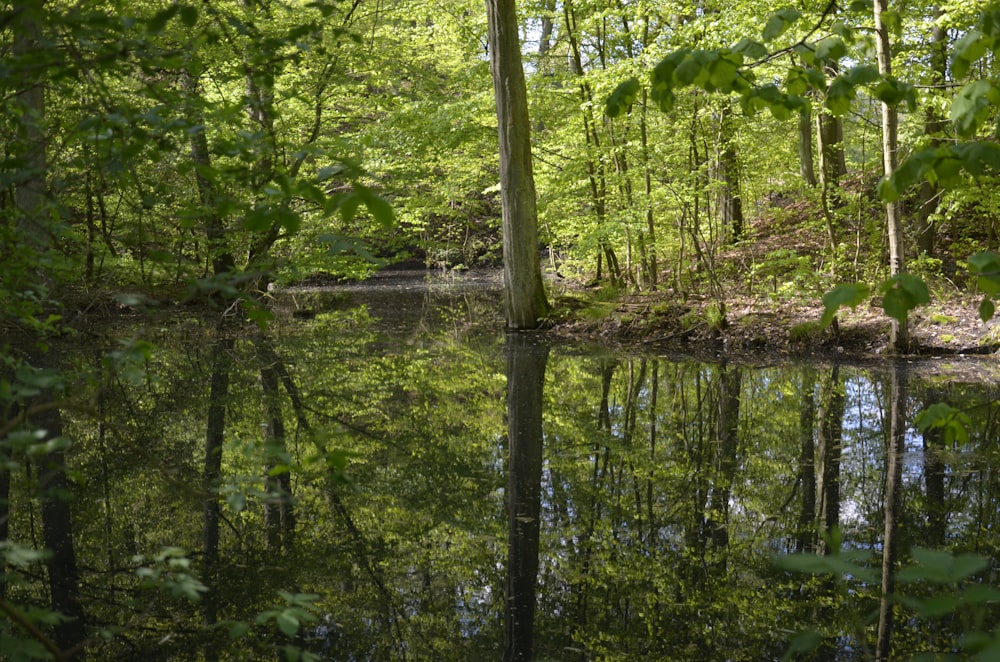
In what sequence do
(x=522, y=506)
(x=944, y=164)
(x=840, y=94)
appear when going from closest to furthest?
(x=944, y=164) → (x=840, y=94) → (x=522, y=506)

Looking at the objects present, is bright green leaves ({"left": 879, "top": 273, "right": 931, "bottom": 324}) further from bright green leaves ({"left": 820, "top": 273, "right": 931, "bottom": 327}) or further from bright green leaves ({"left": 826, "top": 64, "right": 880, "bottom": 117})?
bright green leaves ({"left": 826, "top": 64, "right": 880, "bottom": 117})

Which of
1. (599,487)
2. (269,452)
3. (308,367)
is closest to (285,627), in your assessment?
(269,452)

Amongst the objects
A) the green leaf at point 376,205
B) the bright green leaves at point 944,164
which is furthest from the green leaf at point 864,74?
the green leaf at point 376,205

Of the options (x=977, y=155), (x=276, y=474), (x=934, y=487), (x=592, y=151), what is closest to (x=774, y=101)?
(x=977, y=155)

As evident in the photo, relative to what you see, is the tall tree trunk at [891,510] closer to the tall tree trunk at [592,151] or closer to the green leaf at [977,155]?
the green leaf at [977,155]

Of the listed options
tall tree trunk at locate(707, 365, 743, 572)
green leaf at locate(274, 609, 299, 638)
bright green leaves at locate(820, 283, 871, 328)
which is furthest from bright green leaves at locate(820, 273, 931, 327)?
tall tree trunk at locate(707, 365, 743, 572)

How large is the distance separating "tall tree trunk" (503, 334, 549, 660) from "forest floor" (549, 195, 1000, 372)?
3.02 m

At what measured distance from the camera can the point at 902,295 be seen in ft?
5.63

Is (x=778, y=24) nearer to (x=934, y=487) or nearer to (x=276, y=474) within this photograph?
(x=276, y=474)

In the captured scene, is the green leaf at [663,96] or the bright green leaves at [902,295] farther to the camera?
the green leaf at [663,96]

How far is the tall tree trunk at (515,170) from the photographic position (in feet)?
37.7

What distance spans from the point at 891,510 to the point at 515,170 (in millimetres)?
8513

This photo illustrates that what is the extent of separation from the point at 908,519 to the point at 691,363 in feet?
17.6

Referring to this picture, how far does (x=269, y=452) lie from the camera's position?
2131 mm
